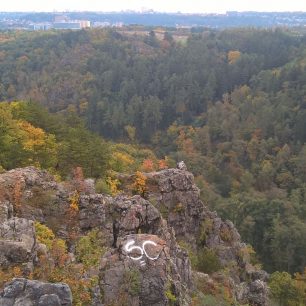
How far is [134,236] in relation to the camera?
15.7 meters

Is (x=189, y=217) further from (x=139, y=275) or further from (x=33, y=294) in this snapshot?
(x=33, y=294)

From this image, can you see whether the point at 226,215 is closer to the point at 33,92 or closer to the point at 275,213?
the point at 275,213

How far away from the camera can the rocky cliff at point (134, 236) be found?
553 inches

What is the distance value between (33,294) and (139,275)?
4.02 meters

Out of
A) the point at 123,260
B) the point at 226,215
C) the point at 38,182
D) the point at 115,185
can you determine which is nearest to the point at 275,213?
the point at 226,215

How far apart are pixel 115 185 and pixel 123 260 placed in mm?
13413

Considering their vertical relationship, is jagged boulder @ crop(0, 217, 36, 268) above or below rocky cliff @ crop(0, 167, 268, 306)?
above

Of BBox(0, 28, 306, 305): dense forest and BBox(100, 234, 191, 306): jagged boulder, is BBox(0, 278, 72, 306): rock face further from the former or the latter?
BBox(0, 28, 306, 305): dense forest

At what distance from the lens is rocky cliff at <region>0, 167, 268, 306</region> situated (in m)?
14.1

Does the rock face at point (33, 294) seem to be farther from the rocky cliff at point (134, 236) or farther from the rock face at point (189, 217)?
the rock face at point (189, 217)

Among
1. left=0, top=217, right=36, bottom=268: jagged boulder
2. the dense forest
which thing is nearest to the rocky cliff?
left=0, top=217, right=36, bottom=268: jagged boulder

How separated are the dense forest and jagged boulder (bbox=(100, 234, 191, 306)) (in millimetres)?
13368

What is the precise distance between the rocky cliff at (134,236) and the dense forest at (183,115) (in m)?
4.91

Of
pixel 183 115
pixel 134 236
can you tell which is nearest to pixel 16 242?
pixel 134 236
